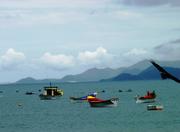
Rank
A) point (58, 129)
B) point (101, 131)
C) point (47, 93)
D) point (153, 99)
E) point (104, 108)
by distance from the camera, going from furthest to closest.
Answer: point (47, 93)
point (153, 99)
point (104, 108)
point (58, 129)
point (101, 131)

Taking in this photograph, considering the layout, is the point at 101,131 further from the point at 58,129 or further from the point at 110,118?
the point at 110,118

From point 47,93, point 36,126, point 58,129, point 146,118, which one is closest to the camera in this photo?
point 58,129

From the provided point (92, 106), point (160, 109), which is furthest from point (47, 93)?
point (160, 109)

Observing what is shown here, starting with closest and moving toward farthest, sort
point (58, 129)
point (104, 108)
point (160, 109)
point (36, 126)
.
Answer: point (58, 129) < point (36, 126) < point (160, 109) < point (104, 108)

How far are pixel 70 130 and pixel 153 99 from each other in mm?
67374

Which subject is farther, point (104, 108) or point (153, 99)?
point (153, 99)

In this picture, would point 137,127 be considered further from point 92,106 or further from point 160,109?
point 92,106

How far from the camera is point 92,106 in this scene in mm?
107812

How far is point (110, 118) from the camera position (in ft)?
266

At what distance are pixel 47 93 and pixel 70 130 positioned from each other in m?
94.5

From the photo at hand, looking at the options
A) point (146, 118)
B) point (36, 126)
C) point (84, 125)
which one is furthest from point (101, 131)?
point (146, 118)

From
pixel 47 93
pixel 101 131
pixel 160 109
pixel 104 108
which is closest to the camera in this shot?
pixel 101 131

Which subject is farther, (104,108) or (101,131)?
(104,108)

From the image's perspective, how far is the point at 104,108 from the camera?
103688 mm
